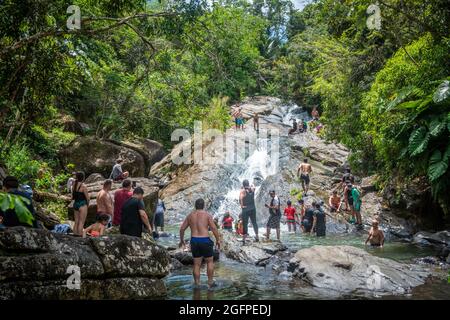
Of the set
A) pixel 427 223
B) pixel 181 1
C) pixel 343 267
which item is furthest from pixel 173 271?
pixel 427 223

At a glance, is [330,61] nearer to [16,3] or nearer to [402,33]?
[402,33]

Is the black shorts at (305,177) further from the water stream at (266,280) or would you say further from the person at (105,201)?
the person at (105,201)

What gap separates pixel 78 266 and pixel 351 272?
5.16 m

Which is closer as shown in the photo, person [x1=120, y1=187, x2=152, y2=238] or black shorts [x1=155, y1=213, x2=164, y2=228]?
person [x1=120, y1=187, x2=152, y2=238]

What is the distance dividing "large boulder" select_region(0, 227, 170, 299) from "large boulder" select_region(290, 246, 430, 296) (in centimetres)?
306

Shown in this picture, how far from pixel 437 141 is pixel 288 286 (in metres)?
4.32

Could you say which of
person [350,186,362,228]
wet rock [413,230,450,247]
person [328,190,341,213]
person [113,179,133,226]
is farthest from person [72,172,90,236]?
person [328,190,341,213]

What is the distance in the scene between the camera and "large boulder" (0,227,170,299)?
5.84 meters

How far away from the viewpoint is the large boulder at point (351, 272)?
7930 millimetres

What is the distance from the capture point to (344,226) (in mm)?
16875

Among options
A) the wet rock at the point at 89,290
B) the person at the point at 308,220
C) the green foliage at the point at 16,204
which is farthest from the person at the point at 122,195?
the person at the point at 308,220

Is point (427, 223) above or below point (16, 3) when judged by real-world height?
below

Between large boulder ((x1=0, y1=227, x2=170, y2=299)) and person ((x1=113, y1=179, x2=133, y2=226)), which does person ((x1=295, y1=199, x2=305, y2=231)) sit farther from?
large boulder ((x1=0, y1=227, x2=170, y2=299))

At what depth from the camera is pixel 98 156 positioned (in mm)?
20844
